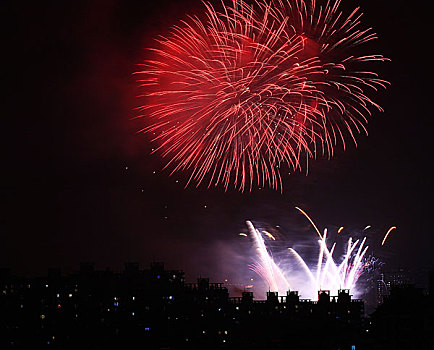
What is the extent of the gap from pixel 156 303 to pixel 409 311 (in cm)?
1800

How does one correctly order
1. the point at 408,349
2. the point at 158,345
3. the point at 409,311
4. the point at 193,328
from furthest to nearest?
the point at 193,328
the point at 158,345
the point at 409,311
the point at 408,349

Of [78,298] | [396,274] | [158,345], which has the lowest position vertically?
[158,345]

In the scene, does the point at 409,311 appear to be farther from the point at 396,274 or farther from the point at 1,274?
the point at 396,274

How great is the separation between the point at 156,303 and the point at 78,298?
5674 millimetres

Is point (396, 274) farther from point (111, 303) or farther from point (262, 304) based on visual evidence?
point (111, 303)

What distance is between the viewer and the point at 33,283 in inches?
1716

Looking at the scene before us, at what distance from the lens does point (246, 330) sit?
41.2 m

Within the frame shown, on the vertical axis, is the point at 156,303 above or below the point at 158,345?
above

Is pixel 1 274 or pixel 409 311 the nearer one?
pixel 409 311

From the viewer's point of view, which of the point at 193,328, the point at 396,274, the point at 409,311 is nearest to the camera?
the point at 409,311

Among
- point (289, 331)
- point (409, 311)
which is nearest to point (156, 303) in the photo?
point (289, 331)

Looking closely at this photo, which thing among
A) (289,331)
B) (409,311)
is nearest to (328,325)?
(289,331)

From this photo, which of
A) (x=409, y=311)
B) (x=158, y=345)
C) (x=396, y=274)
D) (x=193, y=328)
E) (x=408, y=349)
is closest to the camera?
(x=408, y=349)

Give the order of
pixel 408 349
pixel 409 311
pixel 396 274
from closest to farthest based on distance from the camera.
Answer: pixel 408 349 → pixel 409 311 → pixel 396 274
